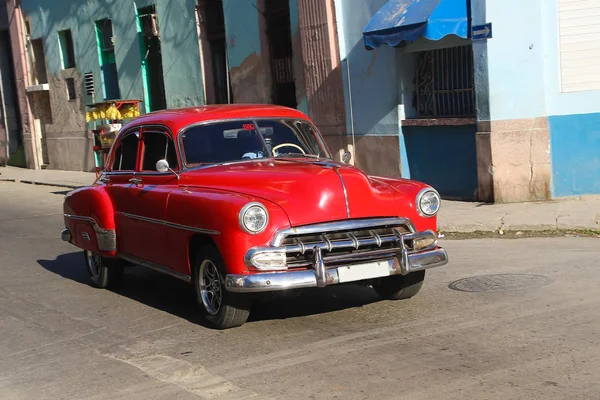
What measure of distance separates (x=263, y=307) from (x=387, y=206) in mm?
1543

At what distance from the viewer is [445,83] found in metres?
14.3

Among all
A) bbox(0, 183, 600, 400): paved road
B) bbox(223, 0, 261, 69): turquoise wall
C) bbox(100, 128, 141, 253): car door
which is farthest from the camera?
bbox(223, 0, 261, 69): turquoise wall

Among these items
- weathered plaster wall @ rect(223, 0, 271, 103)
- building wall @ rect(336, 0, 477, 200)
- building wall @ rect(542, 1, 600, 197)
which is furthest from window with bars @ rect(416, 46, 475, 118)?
weathered plaster wall @ rect(223, 0, 271, 103)

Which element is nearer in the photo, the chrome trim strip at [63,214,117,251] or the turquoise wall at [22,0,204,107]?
the chrome trim strip at [63,214,117,251]

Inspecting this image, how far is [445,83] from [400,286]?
7486 mm

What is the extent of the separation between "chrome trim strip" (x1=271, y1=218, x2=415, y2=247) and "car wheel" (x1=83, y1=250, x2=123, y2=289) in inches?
121

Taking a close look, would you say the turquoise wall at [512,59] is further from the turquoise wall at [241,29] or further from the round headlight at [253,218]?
the round headlight at [253,218]

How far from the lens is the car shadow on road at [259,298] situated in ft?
24.0

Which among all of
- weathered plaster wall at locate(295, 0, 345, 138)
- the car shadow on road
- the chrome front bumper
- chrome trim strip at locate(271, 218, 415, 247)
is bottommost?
the car shadow on road

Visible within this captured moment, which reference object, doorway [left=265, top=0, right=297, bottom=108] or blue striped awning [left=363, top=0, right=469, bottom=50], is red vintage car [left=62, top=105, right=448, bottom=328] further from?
doorway [left=265, top=0, right=297, bottom=108]

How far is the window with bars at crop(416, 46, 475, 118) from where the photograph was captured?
541 inches

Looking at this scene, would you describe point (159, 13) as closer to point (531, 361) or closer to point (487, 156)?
point (487, 156)

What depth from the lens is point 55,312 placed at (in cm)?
803

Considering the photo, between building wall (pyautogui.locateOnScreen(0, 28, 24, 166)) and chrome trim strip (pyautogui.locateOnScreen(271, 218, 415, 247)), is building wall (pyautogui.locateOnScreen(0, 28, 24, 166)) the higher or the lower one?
the higher one
